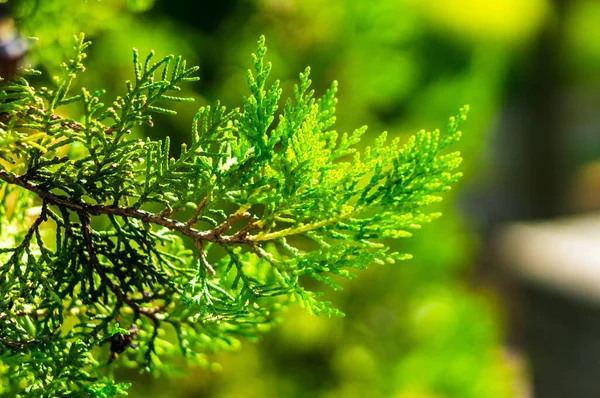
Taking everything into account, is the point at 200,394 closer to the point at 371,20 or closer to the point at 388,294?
the point at 388,294

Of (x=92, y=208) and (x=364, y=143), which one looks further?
(x=364, y=143)

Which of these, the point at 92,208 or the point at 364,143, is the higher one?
the point at 364,143

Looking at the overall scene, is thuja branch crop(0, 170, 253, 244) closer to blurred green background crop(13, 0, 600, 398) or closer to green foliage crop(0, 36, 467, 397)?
green foliage crop(0, 36, 467, 397)

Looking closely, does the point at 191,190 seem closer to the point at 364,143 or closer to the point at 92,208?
the point at 92,208

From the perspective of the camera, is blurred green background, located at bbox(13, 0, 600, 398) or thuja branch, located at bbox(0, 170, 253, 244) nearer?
thuja branch, located at bbox(0, 170, 253, 244)

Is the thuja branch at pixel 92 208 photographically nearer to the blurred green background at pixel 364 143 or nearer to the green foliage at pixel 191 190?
the green foliage at pixel 191 190

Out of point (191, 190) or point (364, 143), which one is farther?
point (364, 143)

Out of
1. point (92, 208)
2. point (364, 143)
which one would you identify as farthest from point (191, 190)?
point (364, 143)

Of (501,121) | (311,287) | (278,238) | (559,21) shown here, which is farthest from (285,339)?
(501,121)

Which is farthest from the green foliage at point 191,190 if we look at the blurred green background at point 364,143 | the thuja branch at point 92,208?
the blurred green background at point 364,143

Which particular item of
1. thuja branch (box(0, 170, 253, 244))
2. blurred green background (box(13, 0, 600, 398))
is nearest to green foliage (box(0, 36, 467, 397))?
thuja branch (box(0, 170, 253, 244))

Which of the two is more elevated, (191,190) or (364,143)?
(364,143)
